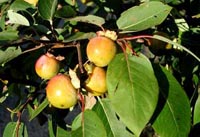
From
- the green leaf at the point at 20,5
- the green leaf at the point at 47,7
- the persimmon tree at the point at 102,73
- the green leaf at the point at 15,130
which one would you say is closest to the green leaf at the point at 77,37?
the persimmon tree at the point at 102,73

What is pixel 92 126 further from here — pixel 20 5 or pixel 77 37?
pixel 20 5

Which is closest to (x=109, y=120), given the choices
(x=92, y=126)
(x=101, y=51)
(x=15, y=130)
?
(x=92, y=126)

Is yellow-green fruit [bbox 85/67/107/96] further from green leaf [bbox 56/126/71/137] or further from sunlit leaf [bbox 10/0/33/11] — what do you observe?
sunlit leaf [bbox 10/0/33/11]

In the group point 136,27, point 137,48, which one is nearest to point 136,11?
point 136,27

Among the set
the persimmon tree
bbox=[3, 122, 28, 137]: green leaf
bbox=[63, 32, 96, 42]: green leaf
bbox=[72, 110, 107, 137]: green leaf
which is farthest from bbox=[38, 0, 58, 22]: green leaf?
bbox=[3, 122, 28, 137]: green leaf

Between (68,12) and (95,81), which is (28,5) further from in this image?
(95,81)
